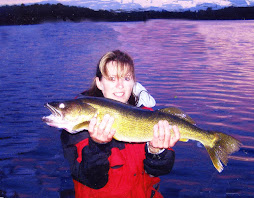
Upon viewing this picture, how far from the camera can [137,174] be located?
358 cm

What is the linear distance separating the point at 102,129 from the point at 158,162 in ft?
2.79

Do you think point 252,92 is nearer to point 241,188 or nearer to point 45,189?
point 241,188

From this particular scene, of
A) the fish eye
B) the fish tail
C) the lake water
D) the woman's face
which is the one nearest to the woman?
the woman's face

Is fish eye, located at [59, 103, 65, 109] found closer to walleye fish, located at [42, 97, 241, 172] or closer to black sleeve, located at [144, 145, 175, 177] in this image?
walleye fish, located at [42, 97, 241, 172]

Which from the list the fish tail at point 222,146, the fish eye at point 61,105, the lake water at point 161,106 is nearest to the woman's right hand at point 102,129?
the fish eye at point 61,105

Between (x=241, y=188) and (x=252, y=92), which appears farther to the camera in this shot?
(x=252, y=92)

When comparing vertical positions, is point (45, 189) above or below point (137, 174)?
below

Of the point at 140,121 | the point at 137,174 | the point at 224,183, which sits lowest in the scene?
the point at 224,183

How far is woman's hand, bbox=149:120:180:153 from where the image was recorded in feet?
11.5

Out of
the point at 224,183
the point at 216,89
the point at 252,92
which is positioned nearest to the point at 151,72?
the point at 216,89

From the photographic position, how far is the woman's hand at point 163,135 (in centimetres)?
350

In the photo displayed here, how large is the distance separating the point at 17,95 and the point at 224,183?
9151mm

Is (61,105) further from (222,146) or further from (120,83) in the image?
(222,146)

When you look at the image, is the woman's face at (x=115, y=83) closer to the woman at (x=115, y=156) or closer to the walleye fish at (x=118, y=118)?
the woman at (x=115, y=156)
